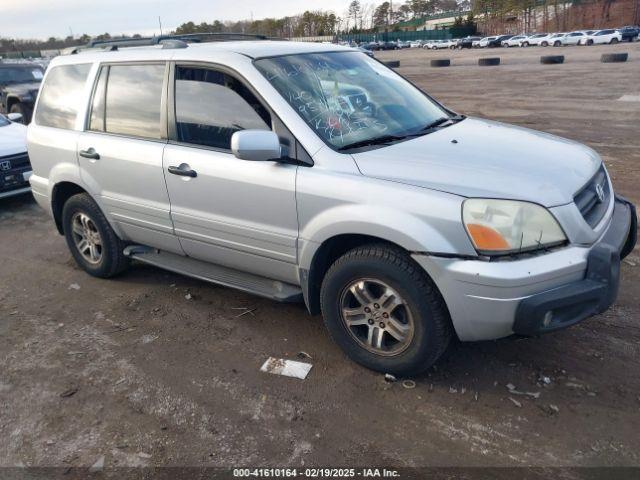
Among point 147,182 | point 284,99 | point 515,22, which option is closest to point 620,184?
point 284,99

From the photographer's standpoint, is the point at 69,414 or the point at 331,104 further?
the point at 331,104

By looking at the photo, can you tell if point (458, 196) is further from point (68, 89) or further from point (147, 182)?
point (68, 89)

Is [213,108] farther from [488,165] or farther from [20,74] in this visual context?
[20,74]

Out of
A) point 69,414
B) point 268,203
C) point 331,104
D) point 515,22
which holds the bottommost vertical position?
point 69,414

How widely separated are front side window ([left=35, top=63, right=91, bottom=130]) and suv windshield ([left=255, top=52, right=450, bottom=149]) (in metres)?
1.98

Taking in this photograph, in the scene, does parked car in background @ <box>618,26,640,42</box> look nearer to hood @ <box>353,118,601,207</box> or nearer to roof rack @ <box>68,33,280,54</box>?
roof rack @ <box>68,33,280,54</box>

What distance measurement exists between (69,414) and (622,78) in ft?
68.8

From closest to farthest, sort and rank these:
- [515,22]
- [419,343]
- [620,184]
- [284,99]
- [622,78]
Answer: [419,343] → [284,99] → [620,184] → [622,78] → [515,22]

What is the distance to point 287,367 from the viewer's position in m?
3.44

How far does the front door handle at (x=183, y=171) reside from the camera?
3.67 metres

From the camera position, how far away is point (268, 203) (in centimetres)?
336

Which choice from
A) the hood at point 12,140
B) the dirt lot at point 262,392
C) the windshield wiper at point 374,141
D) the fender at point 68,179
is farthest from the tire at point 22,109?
the windshield wiper at point 374,141

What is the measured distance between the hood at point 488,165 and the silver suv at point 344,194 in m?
0.01

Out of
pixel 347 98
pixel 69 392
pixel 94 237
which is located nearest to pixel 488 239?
pixel 347 98
